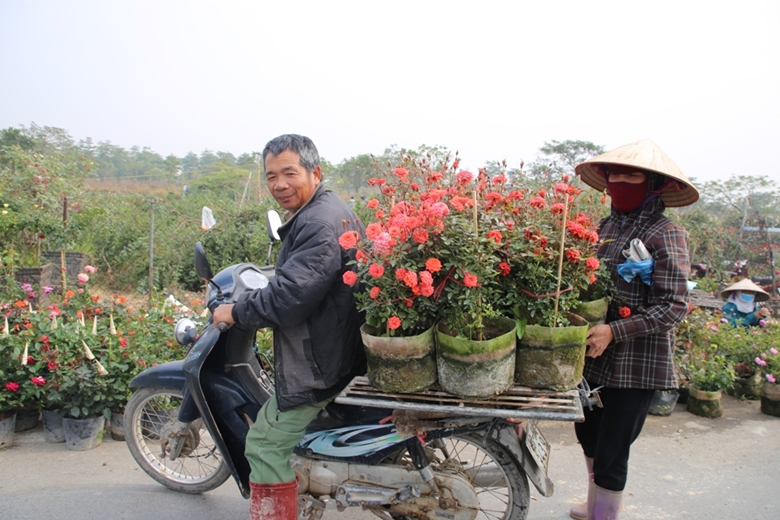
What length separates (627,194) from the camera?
240 cm

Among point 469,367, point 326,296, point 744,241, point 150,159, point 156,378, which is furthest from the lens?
point 150,159

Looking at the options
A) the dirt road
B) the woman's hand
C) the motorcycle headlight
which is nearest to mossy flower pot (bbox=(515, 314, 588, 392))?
the dirt road

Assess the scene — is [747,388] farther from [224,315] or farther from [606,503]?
[224,315]

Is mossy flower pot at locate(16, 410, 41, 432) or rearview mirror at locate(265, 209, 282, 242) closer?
rearview mirror at locate(265, 209, 282, 242)

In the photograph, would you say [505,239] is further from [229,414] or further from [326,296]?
[229,414]

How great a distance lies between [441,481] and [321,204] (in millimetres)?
1310

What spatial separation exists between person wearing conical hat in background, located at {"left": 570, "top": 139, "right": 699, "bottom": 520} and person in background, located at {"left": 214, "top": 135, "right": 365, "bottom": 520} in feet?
3.42

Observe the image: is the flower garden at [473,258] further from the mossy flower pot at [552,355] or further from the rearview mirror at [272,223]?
the rearview mirror at [272,223]

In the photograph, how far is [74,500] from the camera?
2975mm

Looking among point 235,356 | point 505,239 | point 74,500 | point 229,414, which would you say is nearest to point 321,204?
point 505,239

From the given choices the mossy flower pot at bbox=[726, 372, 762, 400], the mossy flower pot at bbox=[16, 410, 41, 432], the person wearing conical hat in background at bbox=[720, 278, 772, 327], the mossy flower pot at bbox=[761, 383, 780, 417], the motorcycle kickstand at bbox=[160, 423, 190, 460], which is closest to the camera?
the motorcycle kickstand at bbox=[160, 423, 190, 460]

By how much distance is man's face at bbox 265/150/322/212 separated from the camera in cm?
219

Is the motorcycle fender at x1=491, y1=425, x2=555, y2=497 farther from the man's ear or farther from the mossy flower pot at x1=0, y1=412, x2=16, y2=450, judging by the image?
the mossy flower pot at x1=0, y1=412, x2=16, y2=450

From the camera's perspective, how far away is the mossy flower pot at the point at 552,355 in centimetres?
189
